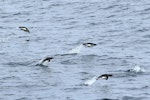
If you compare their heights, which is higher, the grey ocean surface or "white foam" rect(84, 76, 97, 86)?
"white foam" rect(84, 76, 97, 86)

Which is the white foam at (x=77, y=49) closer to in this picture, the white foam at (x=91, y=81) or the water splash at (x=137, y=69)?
the water splash at (x=137, y=69)

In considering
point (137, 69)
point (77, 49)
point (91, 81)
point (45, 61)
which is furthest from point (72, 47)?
point (91, 81)

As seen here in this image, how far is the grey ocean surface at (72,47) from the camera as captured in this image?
25.8m

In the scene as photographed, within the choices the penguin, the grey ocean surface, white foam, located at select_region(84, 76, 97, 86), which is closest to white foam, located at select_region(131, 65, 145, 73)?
the grey ocean surface

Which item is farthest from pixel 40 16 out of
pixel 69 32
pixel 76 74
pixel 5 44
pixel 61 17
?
pixel 76 74

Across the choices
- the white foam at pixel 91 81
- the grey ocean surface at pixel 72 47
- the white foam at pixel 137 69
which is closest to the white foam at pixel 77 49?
the grey ocean surface at pixel 72 47

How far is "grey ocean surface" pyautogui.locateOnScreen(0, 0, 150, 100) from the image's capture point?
25828 mm

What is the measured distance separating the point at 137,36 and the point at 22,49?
22.1ft

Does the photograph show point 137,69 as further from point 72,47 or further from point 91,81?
point 72,47

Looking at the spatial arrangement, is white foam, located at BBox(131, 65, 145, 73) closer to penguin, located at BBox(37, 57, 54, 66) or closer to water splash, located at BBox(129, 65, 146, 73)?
water splash, located at BBox(129, 65, 146, 73)

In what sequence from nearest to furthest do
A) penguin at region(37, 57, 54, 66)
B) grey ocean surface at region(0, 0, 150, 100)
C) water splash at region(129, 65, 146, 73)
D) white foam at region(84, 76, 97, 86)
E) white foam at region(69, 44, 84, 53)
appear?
1. grey ocean surface at region(0, 0, 150, 100)
2. white foam at region(84, 76, 97, 86)
3. water splash at region(129, 65, 146, 73)
4. penguin at region(37, 57, 54, 66)
5. white foam at region(69, 44, 84, 53)

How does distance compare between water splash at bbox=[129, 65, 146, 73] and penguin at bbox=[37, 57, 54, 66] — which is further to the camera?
penguin at bbox=[37, 57, 54, 66]

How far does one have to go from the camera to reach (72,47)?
33719 millimetres

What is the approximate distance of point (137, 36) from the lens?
3581 centimetres
